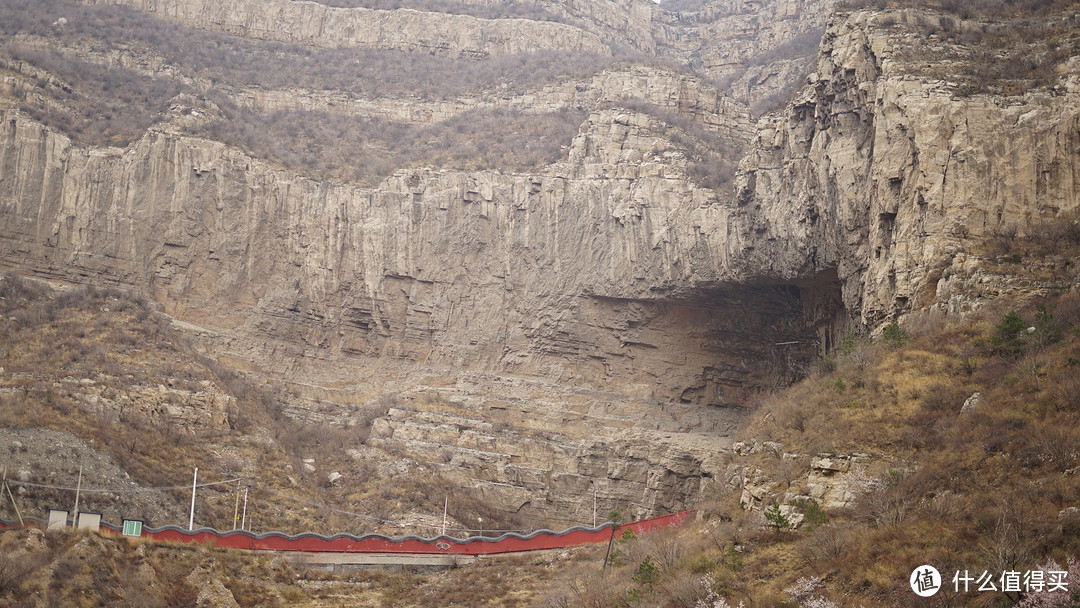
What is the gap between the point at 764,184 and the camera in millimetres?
43938

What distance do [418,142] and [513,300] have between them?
1485 centimetres

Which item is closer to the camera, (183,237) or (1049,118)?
(1049,118)

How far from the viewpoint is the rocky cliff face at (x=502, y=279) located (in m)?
45.0

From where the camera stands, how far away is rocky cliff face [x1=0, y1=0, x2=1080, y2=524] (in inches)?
1770

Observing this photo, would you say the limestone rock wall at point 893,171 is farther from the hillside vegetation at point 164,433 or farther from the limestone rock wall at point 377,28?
the limestone rock wall at point 377,28

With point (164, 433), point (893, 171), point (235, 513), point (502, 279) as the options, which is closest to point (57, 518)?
point (235, 513)

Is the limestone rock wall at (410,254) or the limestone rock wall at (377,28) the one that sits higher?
the limestone rock wall at (377,28)

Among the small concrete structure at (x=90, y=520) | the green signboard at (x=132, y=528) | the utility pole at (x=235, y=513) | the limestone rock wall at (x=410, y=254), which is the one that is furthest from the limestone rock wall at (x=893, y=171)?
the small concrete structure at (x=90, y=520)

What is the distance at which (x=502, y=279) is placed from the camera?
172ft

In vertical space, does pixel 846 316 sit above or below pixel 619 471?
above

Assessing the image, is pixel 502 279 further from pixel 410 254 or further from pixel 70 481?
pixel 70 481

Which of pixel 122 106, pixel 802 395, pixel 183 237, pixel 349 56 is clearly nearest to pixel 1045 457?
pixel 802 395

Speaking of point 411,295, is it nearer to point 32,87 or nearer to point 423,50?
point 32,87

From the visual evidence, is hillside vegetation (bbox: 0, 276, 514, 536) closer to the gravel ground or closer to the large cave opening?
the gravel ground
